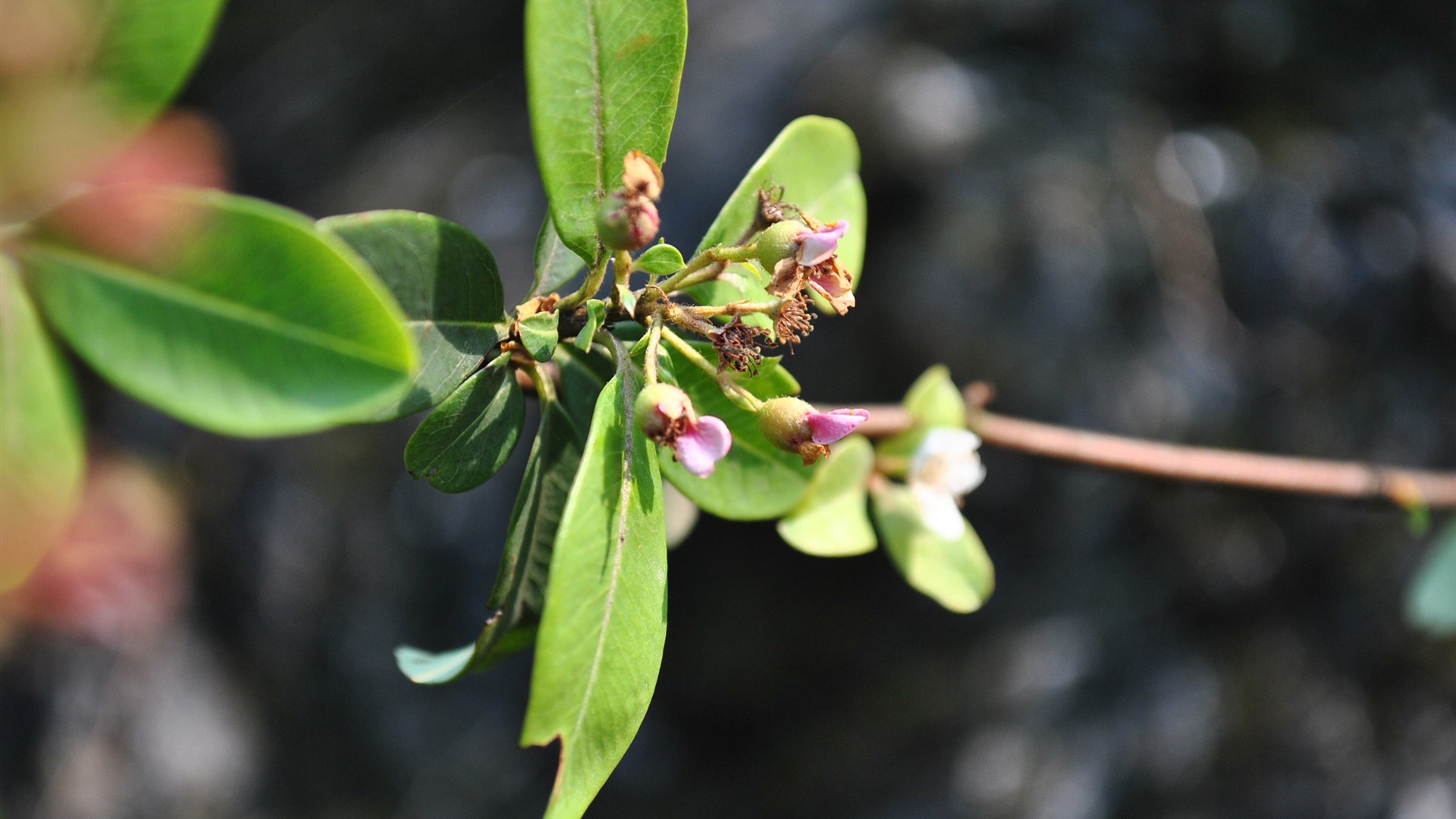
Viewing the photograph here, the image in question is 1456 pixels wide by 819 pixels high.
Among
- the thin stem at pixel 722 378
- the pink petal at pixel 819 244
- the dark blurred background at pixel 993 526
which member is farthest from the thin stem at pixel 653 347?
the dark blurred background at pixel 993 526

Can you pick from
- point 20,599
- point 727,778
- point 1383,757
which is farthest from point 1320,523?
point 20,599

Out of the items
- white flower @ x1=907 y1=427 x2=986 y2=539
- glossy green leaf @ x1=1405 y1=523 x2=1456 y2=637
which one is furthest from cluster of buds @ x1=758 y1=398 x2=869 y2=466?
glossy green leaf @ x1=1405 y1=523 x2=1456 y2=637

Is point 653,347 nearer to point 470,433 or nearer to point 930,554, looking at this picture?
point 470,433

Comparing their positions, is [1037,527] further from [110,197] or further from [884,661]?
[110,197]

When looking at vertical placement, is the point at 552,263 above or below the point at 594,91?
below

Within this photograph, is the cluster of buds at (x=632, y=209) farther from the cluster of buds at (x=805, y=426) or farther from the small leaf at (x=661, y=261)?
the cluster of buds at (x=805, y=426)

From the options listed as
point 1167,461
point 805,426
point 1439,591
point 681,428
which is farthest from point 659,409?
point 1439,591
